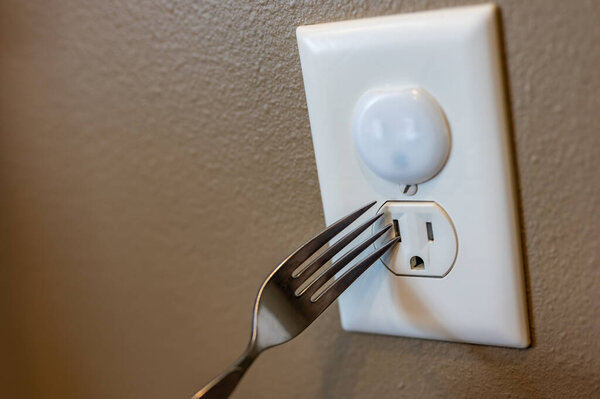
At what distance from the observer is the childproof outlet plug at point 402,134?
12.9 inches

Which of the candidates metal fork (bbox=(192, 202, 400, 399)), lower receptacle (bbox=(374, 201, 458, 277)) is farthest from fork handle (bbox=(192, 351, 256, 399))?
lower receptacle (bbox=(374, 201, 458, 277))

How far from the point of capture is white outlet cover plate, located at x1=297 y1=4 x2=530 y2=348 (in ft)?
1.03

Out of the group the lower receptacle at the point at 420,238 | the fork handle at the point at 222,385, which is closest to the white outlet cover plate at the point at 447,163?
the lower receptacle at the point at 420,238

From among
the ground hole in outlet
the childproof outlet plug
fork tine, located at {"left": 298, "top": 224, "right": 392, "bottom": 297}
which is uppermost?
the childproof outlet plug

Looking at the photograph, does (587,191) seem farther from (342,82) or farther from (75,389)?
(75,389)

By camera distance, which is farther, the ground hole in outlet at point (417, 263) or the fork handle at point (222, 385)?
the ground hole in outlet at point (417, 263)

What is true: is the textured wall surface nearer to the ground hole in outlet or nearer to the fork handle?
the ground hole in outlet

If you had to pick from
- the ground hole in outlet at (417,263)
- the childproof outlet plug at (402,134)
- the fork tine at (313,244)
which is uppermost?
the childproof outlet plug at (402,134)

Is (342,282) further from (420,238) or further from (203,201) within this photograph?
(203,201)

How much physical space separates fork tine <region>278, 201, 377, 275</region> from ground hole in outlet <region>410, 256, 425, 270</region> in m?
0.05

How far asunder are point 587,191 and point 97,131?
39 cm

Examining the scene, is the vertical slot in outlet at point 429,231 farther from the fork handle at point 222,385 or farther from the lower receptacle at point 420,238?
the fork handle at point 222,385

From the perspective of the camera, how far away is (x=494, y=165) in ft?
1.07

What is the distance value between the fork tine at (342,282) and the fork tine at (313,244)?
0.08 ft
